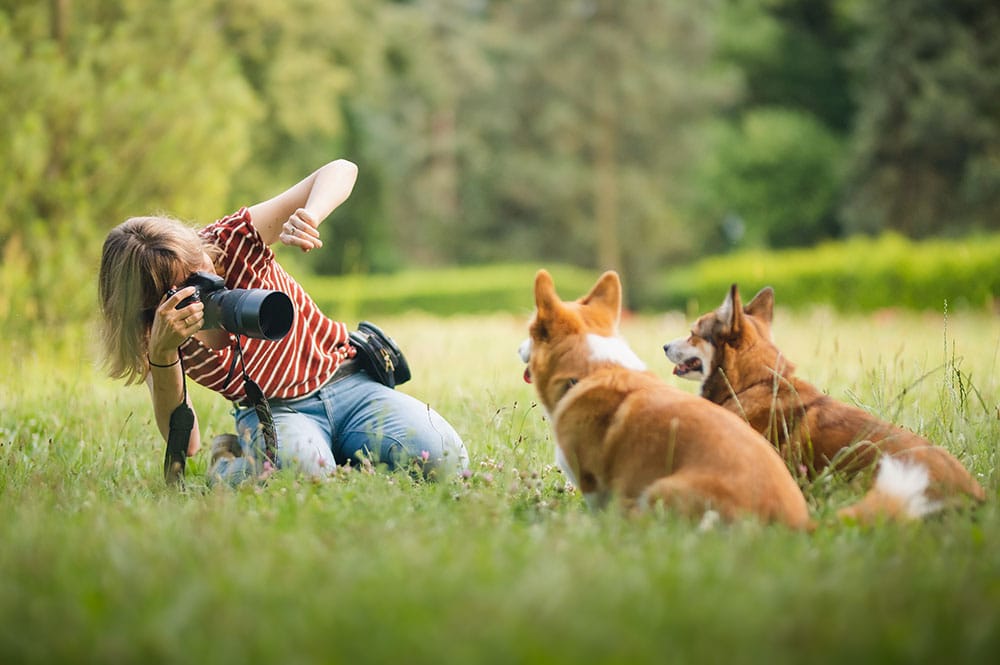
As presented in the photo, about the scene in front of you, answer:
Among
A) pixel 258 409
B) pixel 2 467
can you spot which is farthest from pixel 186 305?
pixel 2 467

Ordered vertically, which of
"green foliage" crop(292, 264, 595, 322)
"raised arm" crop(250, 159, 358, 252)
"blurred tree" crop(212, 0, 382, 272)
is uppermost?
"blurred tree" crop(212, 0, 382, 272)

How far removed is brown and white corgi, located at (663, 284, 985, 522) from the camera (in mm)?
2861

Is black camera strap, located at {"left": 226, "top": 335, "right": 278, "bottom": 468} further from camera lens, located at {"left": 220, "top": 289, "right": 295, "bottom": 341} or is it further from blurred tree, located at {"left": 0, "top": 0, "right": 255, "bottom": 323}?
blurred tree, located at {"left": 0, "top": 0, "right": 255, "bottom": 323}

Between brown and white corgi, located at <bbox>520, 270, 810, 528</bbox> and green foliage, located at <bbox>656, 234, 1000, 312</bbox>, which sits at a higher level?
brown and white corgi, located at <bbox>520, 270, 810, 528</bbox>

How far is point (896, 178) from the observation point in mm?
23219

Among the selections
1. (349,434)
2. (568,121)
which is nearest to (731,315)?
(349,434)

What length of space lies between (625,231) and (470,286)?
26.8 ft

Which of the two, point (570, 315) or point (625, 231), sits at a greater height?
point (570, 315)

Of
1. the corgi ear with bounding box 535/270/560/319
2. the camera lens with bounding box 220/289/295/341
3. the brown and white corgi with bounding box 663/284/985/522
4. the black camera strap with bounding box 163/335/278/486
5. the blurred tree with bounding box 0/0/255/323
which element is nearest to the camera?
the brown and white corgi with bounding box 663/284/985/522

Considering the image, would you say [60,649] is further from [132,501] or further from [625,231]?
[625,231]

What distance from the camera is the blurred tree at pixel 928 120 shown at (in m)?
21.7

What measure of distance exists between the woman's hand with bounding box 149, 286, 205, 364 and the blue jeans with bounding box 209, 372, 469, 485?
0.49 meters

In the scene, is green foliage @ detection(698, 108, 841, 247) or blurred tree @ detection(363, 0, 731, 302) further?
green foliage @ detection(698, 108, 841, 247)

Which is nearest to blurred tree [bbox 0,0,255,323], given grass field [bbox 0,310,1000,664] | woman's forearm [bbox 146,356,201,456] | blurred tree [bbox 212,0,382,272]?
woman's forearm [bbox 146,356,201,456]
